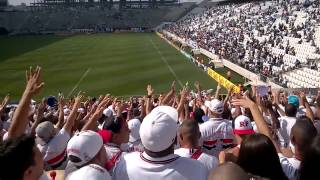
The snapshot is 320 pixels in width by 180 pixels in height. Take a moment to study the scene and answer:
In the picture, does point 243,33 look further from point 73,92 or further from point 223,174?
point 223,174

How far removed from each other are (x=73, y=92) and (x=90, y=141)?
2654 centimetres

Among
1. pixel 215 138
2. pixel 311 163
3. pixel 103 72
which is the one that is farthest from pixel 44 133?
pixel 103 72

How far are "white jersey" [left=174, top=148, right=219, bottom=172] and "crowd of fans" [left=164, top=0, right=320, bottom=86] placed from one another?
989 inches

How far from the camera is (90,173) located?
4043mm

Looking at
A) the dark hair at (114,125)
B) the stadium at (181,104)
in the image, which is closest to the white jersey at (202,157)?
the stadium at (181,104)

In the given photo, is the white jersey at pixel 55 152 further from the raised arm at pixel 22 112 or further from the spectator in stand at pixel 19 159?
the spectator in stand at pixel 19 159

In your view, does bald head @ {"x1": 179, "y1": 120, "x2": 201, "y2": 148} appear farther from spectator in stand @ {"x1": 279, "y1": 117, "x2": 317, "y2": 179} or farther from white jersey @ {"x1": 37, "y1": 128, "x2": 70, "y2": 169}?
white jersey @ {"x1": 37, "y1": 128, "x2": 70, "y2": 169}

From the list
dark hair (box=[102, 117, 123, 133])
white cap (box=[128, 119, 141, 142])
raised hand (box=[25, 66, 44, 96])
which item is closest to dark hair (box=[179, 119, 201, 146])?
dark hair (box=[102, 117, 123, 133])

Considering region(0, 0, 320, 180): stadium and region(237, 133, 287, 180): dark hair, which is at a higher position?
region(237, 133, 287, 180): dark hair

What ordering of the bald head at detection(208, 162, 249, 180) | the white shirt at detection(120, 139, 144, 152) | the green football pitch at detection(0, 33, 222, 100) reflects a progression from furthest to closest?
the green football pitch at detection(0, 33, 222, 100) → the white shirt at detection(120, 139, 144, 152) → the bald head at detection(208, 162, 249, 180)

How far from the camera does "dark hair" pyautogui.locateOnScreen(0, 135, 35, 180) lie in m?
3.78

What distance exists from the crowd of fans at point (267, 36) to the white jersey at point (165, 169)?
85.3 ft

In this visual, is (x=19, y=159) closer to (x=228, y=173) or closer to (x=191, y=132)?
(x=228, y=173)

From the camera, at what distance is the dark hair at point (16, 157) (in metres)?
3.78
